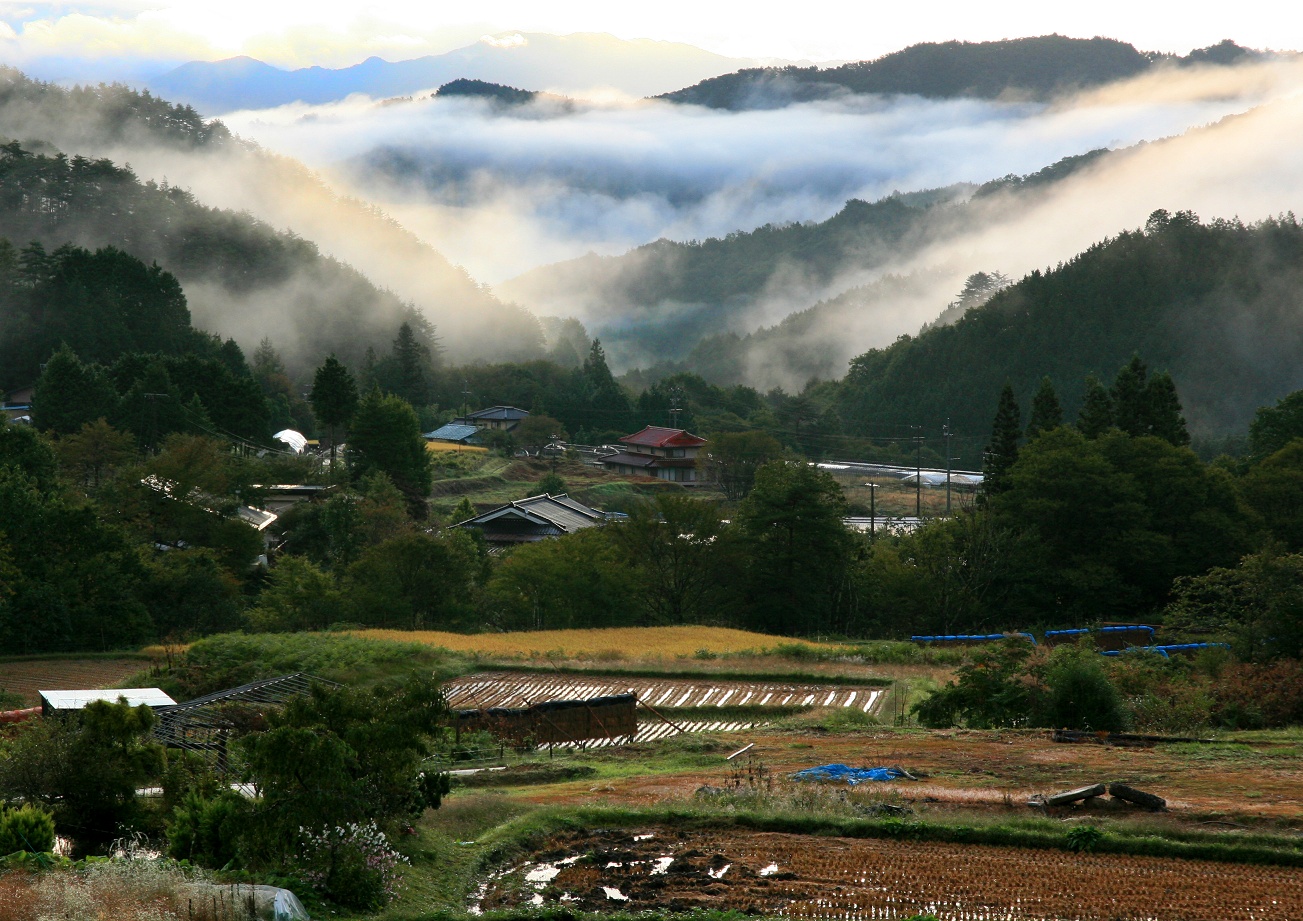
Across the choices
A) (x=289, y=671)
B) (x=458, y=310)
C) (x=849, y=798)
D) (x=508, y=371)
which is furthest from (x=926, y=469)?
(x=849, y=798)

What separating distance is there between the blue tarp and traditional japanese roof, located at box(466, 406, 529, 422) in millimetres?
65176

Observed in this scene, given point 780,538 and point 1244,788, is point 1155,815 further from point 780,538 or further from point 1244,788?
point 780,538

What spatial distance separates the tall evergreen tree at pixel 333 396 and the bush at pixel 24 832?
40.5 m

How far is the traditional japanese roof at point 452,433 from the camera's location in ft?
246

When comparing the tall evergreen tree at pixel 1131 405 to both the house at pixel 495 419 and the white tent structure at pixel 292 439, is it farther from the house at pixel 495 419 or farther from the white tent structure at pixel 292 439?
the house at pixel 495 419

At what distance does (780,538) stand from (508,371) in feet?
179

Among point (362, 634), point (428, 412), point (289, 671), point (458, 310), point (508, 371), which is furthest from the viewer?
point (458, 310)

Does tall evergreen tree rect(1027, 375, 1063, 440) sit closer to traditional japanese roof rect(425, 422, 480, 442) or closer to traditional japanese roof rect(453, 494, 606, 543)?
traditional japanese roof rect(453, 494, 606, 543)

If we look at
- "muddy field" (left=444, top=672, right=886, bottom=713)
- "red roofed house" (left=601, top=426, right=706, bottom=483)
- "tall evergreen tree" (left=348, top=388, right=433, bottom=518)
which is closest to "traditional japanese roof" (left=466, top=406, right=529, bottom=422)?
"red roofed house" (left=601, top=426, right=706, bottom=483)

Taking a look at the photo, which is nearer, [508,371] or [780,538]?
[780,538]

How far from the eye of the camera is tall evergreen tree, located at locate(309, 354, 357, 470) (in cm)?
5191

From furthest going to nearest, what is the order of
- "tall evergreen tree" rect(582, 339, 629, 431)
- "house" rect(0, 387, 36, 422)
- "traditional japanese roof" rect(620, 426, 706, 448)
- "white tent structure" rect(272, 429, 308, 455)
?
"tall evergreen tree" rect(582, 339, 629, 431) < "traditional japanese roof" rect(620, 426, 706, 448) < "white tent structure" rect(272, 429, 308, 455) < "house" rect(0, 387, 36, 422)

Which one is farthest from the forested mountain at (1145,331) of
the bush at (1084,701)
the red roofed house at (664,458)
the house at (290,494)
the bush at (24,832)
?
the bush at (24,832)

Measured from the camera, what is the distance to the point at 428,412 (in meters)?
80.8
